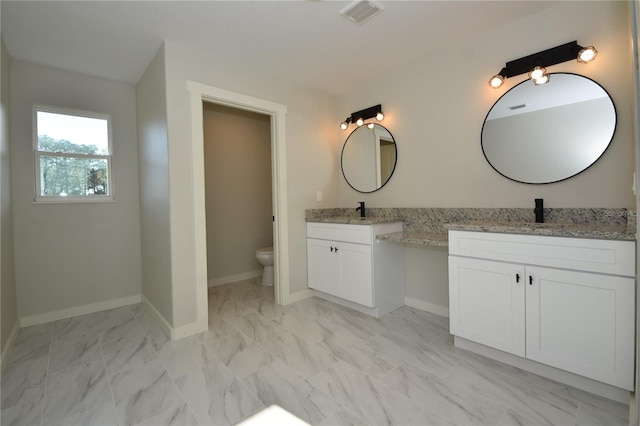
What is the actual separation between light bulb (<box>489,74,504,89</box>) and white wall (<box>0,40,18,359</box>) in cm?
378

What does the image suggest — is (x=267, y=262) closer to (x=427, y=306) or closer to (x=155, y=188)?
(x=155, y=188)

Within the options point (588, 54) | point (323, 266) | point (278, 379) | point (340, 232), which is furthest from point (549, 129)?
point (278, 379)

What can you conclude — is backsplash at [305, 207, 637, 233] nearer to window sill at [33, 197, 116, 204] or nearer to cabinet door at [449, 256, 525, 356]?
cabinet door at [449, 256, 525, 356]

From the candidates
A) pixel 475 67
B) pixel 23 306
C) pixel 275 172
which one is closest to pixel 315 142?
pixel 275 172

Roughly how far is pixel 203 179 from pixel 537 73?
2.73 metres

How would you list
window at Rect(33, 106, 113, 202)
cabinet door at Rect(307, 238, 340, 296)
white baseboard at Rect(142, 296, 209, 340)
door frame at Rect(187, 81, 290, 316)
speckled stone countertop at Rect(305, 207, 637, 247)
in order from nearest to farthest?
1. speckled stone countertop at Rect(305, 207, 637, 247)
2. white baseboard at Rect(142, 296, 209, 340)
3. door frame at Rect(187, 81, 290, 316)
4. window at Rect(33, 106, 113, 202)
5. cabinet door at Rect(307, 238, 340, 296)

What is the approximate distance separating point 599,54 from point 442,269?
1938 mm

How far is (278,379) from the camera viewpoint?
1.88 metres

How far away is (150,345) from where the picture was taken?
2363 millimetres

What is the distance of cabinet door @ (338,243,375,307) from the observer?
280cm

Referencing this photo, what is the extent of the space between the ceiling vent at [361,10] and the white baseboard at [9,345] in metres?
3.40

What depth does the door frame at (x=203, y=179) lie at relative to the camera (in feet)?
8.46

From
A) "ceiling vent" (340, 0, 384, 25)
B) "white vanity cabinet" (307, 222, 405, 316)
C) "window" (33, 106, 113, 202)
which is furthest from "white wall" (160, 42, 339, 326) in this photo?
"window" (33, 106, 113, 202)

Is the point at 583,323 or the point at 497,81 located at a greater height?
the point at 497,81
